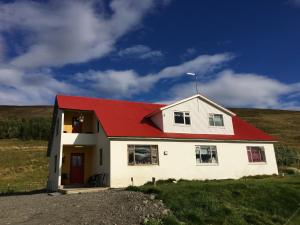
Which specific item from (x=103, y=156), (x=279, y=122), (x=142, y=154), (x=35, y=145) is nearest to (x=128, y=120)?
(x=142, y=154)

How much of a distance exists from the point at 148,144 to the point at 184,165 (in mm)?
3394

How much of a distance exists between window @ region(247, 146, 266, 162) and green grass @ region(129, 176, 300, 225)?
8556 mm

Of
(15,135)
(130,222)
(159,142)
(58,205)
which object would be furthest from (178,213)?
(15,135)

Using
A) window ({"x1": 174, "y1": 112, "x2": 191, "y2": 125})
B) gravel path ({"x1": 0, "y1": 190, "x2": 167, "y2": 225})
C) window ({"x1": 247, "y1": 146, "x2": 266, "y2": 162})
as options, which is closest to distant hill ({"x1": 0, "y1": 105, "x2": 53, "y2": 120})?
window ({"x1": 174, "y1": 112, "x2": 191, "y2": 125})

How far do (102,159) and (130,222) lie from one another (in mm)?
12107

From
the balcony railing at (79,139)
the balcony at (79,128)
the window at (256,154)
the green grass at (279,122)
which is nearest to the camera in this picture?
the balcony railing at (79,139)

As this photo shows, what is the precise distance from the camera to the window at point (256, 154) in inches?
1086

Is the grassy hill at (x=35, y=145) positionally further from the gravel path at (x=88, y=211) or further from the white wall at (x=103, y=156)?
the gravel path at (x=88, y=211)

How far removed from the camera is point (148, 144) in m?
23.6

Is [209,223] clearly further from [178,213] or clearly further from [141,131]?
[141,131]

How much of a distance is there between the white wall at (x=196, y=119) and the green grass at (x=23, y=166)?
15.3 meters

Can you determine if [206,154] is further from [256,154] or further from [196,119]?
[256,154]

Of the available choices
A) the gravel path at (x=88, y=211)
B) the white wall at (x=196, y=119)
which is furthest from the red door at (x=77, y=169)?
the gravel path at (x=88, y=211)

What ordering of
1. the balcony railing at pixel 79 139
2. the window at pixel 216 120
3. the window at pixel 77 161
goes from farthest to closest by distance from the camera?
the window at pixel 216 120, the window at pixel 77 161, the balcony railing at pixel 79 139
